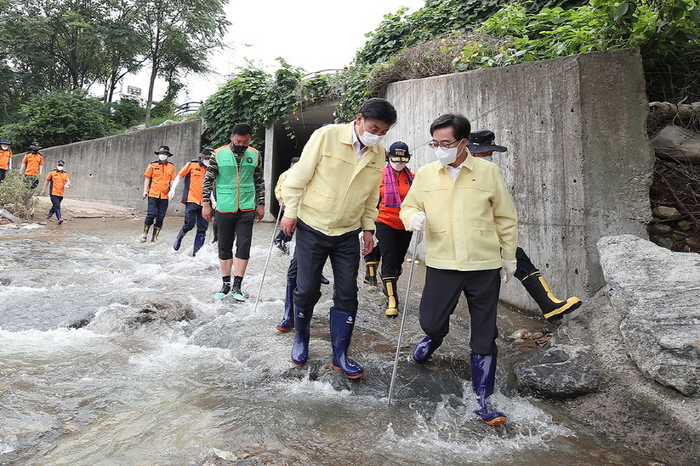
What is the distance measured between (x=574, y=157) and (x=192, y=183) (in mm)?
6372

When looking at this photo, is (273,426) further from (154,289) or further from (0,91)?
(0,91)

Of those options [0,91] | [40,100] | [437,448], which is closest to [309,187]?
[437,448]

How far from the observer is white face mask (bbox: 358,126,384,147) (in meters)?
3.25

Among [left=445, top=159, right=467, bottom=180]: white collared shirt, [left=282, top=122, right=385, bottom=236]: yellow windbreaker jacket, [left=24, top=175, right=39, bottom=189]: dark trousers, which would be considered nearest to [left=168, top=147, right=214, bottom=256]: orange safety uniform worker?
[left=282, top=122, right=385, bottom=236]: yellow windbreaker jacket

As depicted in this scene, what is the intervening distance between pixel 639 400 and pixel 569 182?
7.46ft

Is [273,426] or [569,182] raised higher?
[569,182]

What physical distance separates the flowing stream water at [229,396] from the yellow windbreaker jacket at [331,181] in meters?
1.12

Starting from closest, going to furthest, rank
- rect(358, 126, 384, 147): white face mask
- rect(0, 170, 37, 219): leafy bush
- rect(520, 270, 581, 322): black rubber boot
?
rect(358, 126, 384, 147): white face mask, rect(520, 270, 581, 322): black rubber boot, rect(0, 170, 37, 219): leafy bush

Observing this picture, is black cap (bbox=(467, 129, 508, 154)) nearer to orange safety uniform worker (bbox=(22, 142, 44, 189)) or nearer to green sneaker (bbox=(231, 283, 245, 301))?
green sneaker (bbox=(231, 283, 245, 301))

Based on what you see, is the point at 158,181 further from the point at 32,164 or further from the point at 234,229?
the point at 32,164

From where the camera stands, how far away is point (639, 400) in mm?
3115

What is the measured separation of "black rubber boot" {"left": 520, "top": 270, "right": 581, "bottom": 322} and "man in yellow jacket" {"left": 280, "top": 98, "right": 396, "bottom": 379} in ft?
5.66

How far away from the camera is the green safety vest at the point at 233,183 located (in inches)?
210

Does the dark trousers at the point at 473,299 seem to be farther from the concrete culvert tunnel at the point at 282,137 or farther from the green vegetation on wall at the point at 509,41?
the concrete culvert tunnel at the point at 282,137
